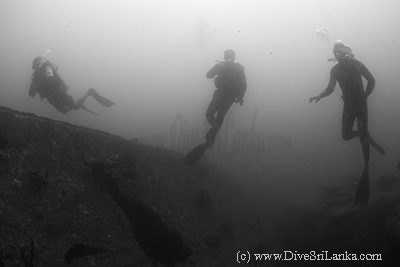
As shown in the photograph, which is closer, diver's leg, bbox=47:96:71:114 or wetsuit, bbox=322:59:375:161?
wetsuit, bbox=322:59:375:161

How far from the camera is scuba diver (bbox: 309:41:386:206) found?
806cm

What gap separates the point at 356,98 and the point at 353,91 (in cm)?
26

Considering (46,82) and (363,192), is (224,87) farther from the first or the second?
(46,82)

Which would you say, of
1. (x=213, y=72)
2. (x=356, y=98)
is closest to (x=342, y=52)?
(x=356, y=98)

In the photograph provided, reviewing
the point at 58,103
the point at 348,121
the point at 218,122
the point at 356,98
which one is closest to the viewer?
the point at 356,98

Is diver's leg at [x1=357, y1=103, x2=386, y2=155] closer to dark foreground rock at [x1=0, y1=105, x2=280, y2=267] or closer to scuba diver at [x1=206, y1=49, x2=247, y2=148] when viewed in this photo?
scuba diver at [x1=206, y1=49, x2=247, y2=148]

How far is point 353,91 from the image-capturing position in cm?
839

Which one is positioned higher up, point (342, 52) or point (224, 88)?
Result: point (342, 52)

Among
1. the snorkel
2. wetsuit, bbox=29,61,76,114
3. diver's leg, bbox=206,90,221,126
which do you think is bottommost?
wetsuit, bbox=29,61,76,114

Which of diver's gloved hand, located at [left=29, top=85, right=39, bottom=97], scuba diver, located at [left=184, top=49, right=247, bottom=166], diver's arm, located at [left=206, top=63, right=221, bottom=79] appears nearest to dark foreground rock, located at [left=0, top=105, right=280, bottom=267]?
scuba diver, located at [left=184, top=49, right=247, bottom=166]

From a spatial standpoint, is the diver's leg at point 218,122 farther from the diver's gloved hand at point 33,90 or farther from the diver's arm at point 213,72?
the diver's gloved hand at point 33,90

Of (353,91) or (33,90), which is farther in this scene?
(33,90)

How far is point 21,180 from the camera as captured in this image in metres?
5.25

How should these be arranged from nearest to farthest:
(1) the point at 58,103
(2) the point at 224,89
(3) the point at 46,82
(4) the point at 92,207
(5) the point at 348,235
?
1. (4) the point at 92,207
2. (5) the point at 348,235
3. (2) the point at 224,89
4. (3) the point at 46,82
5. (1) the point at 58,103
